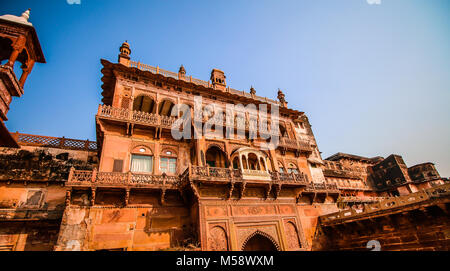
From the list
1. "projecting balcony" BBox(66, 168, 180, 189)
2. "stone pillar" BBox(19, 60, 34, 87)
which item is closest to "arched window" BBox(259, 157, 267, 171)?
"projecting balcony" BBox(66, 168, 180, 189)

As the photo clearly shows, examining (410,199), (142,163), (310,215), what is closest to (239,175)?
(142,163)

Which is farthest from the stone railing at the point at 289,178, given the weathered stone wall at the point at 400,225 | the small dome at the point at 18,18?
the small dome at the point at 18,18

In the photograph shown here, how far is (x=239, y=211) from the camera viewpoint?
13.5 metres

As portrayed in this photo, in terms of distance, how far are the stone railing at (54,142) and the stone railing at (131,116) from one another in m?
5.01

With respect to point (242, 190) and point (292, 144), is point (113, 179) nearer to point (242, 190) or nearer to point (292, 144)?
point (242, 190)

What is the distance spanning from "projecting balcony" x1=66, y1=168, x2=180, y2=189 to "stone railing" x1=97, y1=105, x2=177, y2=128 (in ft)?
12.3

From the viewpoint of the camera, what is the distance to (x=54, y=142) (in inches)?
637

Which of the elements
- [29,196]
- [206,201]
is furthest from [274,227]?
[29,196]

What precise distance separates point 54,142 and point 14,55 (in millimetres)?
10621

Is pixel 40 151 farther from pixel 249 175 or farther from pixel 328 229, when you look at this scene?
pixel 328 229

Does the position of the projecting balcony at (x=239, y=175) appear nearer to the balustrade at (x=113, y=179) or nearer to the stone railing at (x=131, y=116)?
the balustrade at (x=113, y=179)

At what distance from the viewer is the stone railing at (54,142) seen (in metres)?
15.4

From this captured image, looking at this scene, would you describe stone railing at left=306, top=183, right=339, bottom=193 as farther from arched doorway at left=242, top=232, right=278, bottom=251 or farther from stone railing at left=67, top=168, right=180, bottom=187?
stone railing at left=67, top=168, right=180, bottom=187
